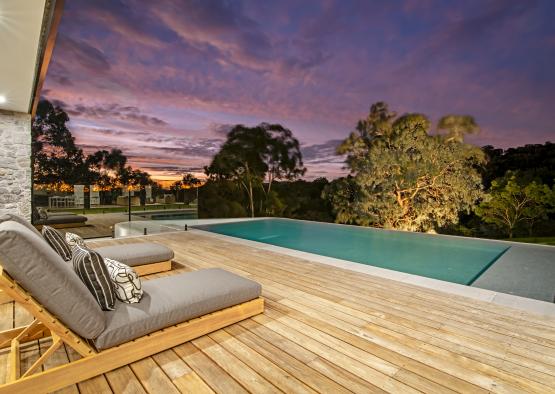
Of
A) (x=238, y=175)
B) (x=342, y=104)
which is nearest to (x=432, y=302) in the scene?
(x=342, y=104)

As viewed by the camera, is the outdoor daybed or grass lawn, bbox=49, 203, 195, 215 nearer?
the outdoor daybed

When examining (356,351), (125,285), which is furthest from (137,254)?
(356,351)

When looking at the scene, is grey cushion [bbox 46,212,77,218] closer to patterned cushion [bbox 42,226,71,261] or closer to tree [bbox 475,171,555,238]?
patterned cushion [bbox 42,226,71,261]

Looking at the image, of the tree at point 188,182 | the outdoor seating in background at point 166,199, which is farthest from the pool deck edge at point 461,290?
the tree at point 188,182

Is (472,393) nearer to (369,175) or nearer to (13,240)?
(13,240)

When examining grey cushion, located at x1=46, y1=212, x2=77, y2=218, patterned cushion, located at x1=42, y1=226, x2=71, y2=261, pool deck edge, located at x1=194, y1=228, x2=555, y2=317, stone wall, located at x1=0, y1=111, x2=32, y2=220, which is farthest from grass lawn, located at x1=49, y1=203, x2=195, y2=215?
pool deck edge, located at x1=194, y1=228, x2=555, y2=317

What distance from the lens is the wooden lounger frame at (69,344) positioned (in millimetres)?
1547

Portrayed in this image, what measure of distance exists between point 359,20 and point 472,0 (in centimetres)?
348

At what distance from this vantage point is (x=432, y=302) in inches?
112

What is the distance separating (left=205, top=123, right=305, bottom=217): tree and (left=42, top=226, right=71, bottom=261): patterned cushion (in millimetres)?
14089

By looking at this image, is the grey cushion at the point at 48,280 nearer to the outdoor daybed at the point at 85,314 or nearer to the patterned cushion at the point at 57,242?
the outdoor daybed at the point at 85,314

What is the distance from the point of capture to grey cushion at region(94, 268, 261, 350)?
1.83m

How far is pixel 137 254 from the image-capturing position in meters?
3.55

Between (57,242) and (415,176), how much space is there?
30.1ft
